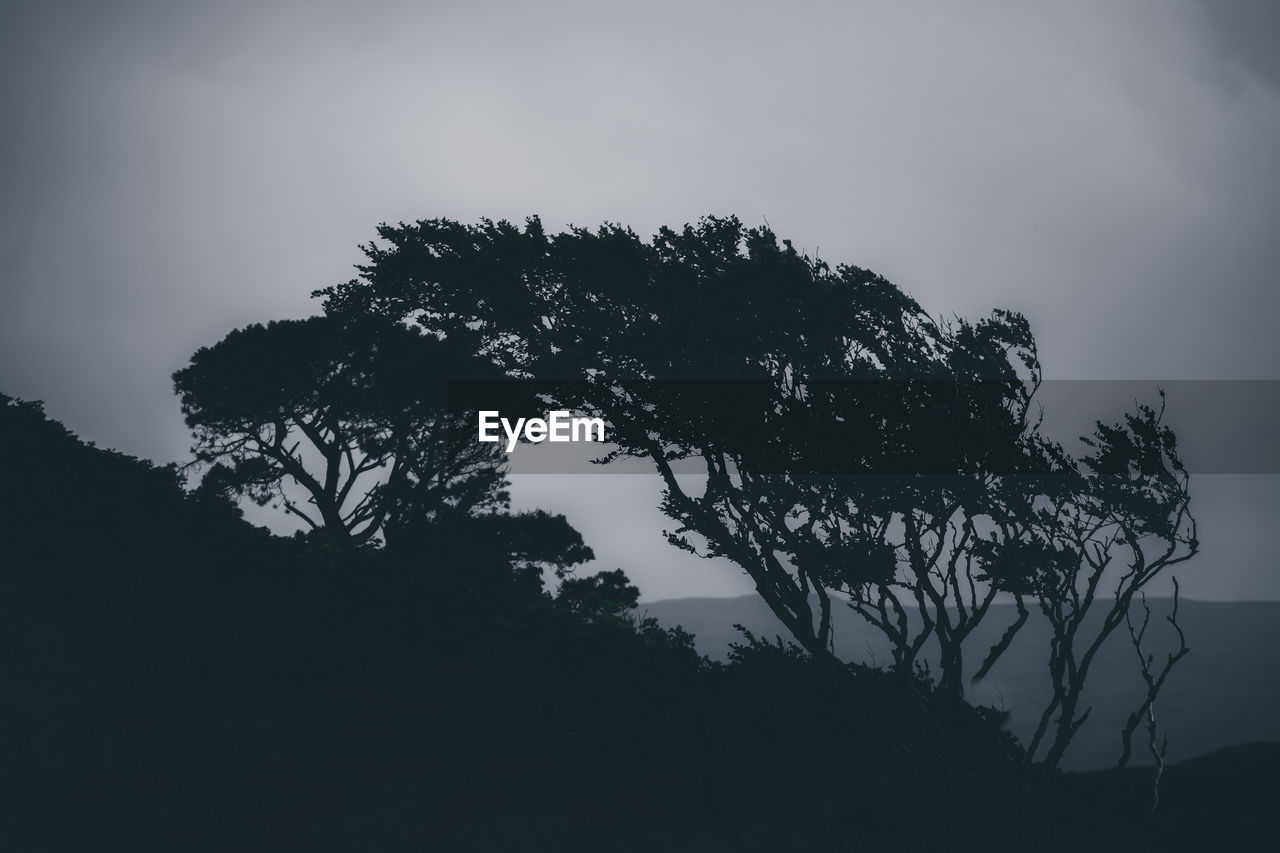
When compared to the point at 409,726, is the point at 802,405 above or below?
above

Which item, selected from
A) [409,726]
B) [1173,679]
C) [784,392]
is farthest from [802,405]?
[1173,679]

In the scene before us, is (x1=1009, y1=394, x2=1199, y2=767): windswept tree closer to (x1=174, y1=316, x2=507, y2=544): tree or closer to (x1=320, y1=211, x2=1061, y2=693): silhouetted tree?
(x1=320, y1=211, x2=1061, y2=693): silhouetted tree

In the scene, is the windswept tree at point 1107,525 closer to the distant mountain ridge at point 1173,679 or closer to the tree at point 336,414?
the distant mountain ridge at point 1173,679

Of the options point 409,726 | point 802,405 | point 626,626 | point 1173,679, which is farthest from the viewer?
point 1173,679

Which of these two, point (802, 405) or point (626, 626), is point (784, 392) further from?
point (626, 626)

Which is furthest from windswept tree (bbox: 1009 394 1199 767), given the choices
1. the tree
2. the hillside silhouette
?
the tree

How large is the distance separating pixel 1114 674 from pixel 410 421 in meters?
60.1

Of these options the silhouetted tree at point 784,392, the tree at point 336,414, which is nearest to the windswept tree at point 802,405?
the silhouetted tree at point 784,392

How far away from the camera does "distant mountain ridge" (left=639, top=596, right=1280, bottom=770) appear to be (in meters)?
40.1

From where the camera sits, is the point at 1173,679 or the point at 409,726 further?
the point at 1173,679

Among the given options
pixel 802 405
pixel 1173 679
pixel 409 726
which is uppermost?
pixel 802 405

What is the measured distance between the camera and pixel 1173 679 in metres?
→ 52.9

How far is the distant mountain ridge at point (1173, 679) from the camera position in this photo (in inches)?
1580

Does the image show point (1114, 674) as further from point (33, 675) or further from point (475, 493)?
point (33, 675)
